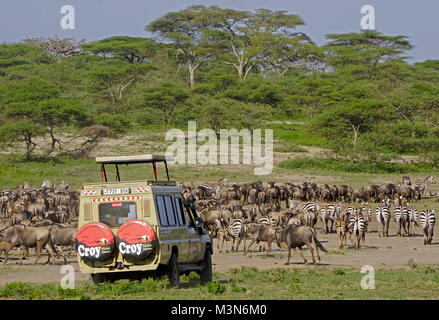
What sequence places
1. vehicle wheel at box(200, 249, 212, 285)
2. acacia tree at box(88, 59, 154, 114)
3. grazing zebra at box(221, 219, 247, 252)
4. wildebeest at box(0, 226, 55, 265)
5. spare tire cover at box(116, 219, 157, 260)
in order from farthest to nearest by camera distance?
acacia tree at box(88, 59, 154, 114), grazing zebra at box(221, 219, 247, 252), wildebeest at box(0, 226, 55, 265), vehicle wheel at box(200, 249, 212, 285), spare tire cover at box(116, 219, 157, 260)

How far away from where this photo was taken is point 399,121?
5894 cm

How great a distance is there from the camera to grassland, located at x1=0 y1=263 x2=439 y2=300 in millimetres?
12445

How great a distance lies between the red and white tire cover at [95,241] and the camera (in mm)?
12328

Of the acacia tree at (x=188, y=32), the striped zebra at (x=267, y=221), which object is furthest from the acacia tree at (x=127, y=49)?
the striped zebra at (x=267, y=221)

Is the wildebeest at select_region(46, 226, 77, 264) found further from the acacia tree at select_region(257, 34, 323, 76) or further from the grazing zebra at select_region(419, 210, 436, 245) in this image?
the acacia tree at select_region(257, 34, 323, 76)

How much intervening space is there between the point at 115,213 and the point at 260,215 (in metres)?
14.6

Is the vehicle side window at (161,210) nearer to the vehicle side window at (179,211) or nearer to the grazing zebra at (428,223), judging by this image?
the vehicle side window at (179,211)

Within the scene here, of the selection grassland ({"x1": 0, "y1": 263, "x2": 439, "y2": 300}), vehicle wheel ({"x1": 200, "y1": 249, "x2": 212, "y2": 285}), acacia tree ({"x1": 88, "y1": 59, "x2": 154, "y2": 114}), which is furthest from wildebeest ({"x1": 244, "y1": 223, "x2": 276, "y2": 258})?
acacia tree ({"x1": 88, "y1": 59, "x2": 154, "y2": 114})

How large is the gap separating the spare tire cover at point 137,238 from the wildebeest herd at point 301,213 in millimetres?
6994

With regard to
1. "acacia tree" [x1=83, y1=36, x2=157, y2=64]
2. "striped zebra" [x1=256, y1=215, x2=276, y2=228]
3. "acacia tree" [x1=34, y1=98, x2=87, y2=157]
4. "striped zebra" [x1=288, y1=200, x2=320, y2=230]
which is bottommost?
"striped zebra" [x1=288, y1=200, x2=320, y2=230]

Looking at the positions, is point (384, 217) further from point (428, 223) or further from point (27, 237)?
point (27, 237)

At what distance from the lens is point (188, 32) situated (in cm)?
8119

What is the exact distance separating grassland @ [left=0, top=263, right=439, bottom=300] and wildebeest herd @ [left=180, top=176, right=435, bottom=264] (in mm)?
3345

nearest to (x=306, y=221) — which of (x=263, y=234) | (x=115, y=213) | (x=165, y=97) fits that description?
(x=263, y=234)
